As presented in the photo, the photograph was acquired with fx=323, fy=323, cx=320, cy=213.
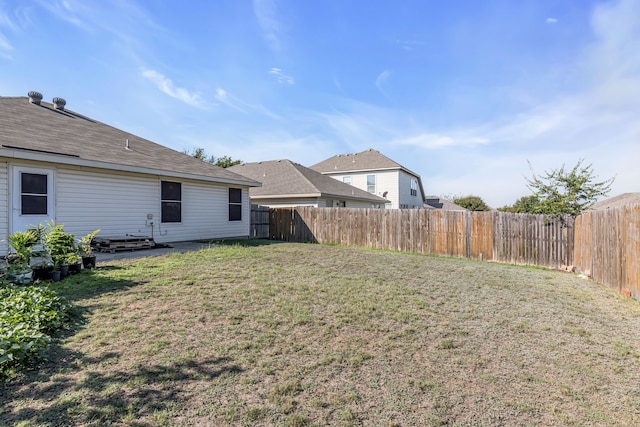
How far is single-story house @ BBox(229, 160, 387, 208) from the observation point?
18245 mm

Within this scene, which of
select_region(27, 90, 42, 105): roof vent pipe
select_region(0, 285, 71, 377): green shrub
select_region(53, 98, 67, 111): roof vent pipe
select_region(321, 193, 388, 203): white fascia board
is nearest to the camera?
select_region(0, 285, 71, 377): green shrub

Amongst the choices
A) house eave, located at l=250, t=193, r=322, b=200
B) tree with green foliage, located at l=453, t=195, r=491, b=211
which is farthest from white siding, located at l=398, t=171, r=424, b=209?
tree with green foliage, located at l=453, t=195, r=491, b=211

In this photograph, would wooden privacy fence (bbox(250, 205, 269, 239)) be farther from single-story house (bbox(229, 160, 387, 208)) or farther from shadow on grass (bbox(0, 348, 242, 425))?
shadow on grass (bbox(0, 348, 242, 425))

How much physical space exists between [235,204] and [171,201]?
3271 mm

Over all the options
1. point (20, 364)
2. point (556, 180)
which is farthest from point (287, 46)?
point (20, 364)

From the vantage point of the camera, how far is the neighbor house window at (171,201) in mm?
11500

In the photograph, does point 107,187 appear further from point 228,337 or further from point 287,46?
point 228,337

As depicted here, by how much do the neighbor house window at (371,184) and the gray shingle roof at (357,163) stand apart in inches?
30.9

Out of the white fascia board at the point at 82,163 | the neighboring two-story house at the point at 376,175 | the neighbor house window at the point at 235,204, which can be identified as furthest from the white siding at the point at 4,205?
the neighboring two-story house at the point at 376,175

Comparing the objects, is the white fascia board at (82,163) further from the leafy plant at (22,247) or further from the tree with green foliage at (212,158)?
the tree with green foliage at (212,158)

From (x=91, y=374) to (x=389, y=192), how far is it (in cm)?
2601

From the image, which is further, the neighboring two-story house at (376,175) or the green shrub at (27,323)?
the neighboring two-story house at (376,175)

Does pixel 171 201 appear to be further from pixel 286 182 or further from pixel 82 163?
pixel 286 182

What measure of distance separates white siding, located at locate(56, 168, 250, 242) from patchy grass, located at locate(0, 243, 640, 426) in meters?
4.01
